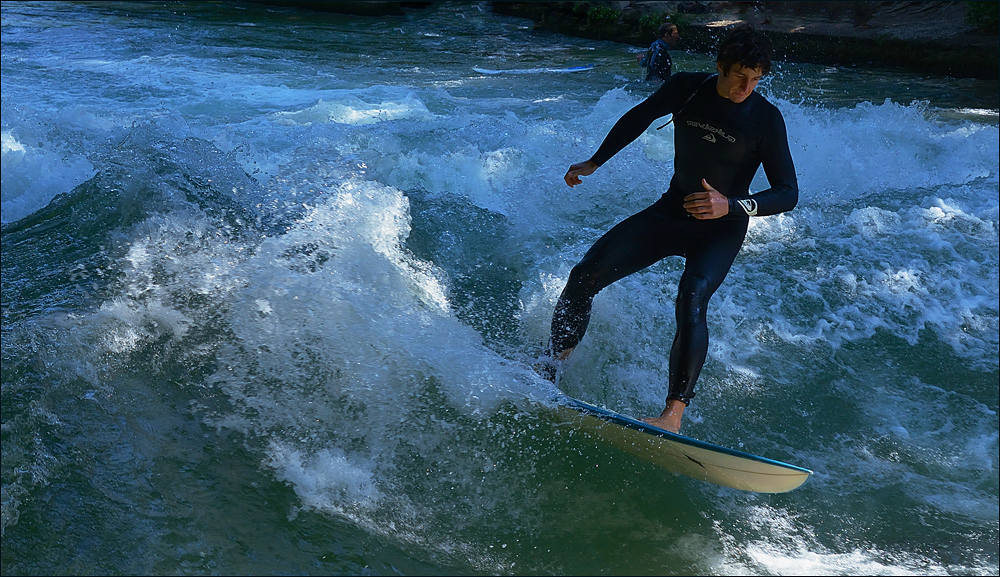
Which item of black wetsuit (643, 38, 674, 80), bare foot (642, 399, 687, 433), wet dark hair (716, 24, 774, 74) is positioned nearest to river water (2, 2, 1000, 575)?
bare foot (642, 399, 687, 433)

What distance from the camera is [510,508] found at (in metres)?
3.13

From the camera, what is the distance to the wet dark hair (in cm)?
306

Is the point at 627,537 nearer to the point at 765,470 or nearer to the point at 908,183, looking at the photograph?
the point at 765,470

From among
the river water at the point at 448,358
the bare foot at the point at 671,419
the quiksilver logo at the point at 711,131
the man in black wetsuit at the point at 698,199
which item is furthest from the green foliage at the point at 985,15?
the bare foot at the point at 671,419

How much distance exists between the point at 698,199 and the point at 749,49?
2.15ft

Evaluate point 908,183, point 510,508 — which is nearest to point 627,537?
point 510,508

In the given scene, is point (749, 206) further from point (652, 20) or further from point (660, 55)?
point (652, 20)

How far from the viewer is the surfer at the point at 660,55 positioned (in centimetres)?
918

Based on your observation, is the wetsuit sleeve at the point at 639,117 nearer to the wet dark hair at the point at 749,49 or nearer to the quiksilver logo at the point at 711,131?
the quiksilver logo at the point at 711,131

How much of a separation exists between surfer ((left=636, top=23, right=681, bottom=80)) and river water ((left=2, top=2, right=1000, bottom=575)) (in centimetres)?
243

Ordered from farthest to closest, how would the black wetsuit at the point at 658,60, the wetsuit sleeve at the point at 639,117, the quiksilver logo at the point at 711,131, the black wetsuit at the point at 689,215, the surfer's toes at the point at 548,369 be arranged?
the black wetsuit at the point at 658,60 < the surfer's toes at the point at 548,369 < the wetsuit sleeve at the point at 639,117 < the quiksilver logo at the point at 711,131 < the black wetsuit at the point at 689,215

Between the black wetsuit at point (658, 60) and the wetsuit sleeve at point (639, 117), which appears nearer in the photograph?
the wetsuit sleeve at point (639, 117)

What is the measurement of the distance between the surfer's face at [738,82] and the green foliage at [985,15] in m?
12.6

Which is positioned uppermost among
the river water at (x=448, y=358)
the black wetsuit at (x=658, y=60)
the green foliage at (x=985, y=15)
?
the green foliage at (x=985, y=15)
